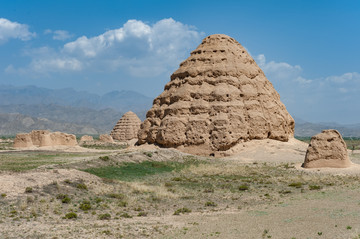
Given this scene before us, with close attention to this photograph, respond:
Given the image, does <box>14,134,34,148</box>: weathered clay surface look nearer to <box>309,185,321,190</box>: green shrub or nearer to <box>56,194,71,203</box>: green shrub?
<box>56,194,71,203</box>: green shrub

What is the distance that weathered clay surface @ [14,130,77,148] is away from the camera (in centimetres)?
4647

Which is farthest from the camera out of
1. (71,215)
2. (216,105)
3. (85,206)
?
(216,105)

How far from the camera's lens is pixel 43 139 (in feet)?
152

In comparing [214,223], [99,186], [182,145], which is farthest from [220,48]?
[214,223]

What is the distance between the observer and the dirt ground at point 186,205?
1024cm

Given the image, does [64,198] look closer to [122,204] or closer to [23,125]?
[122,204]

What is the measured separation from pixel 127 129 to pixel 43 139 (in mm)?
28621

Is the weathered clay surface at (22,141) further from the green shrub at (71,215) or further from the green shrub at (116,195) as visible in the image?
the green shrub at (71,215)

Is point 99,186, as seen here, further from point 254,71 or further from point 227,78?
point 254,71

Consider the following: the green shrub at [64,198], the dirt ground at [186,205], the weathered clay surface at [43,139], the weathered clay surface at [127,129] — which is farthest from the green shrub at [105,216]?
the weathered clay surface at [127,129]

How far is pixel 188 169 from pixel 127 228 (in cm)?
1413

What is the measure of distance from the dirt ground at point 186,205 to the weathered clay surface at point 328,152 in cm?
64

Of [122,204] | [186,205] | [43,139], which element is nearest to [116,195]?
[122,204]

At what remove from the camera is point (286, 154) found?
101 feet
